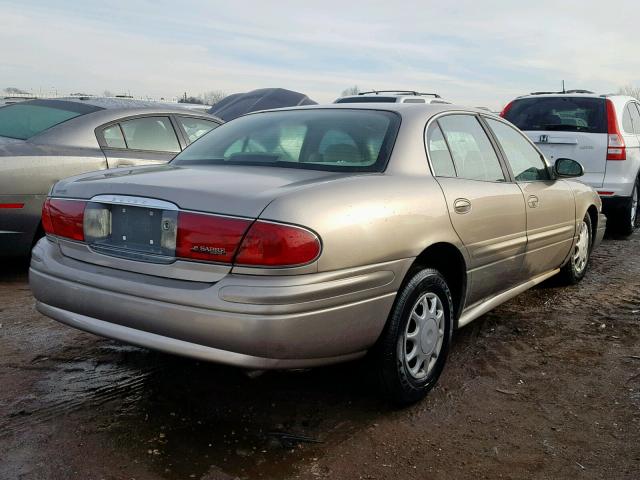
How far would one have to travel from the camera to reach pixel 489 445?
2.69 meters

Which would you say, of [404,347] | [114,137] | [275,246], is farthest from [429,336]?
[114,137]

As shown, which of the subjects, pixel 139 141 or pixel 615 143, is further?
pixel 615 143

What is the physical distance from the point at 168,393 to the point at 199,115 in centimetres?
390

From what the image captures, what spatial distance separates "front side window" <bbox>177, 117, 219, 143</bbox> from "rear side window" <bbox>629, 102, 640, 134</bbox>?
5209 mm

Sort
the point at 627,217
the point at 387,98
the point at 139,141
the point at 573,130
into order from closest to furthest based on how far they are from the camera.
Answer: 1. the point at 139,141
2. the point at 573,130
3. the point at 627,217
4. the point at 387,98

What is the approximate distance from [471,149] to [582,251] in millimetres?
2217

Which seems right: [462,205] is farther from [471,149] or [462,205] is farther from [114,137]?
[114,137]

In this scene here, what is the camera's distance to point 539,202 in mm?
4133

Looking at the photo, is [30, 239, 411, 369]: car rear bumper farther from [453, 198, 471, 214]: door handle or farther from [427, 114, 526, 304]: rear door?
[427, 114, 526, 304]: rear door

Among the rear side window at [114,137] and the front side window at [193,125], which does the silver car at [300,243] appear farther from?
the front side window at [193,125]

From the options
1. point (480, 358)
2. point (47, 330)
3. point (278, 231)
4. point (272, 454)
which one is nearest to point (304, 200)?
point (278, 231)

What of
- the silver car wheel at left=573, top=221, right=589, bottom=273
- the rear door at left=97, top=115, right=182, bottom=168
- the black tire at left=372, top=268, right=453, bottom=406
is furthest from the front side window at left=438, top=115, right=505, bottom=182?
the rear door at left=97, top=115, right=182, bottom=168

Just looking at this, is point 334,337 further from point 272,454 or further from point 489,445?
point 489,445

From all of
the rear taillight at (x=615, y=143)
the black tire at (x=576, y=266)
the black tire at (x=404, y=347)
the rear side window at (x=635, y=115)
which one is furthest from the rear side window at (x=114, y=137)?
the rear side window at (x=635, y=115)
